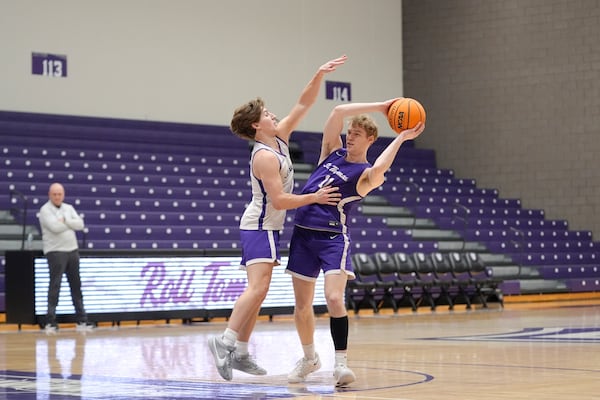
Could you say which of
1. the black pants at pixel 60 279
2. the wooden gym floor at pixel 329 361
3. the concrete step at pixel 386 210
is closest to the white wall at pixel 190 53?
the concrete step at pixel 386 210

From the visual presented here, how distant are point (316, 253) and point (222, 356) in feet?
2.74

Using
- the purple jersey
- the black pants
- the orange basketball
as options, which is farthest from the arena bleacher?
the orange basketball

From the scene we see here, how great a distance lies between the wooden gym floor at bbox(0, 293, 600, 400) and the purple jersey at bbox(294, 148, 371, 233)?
0.97m

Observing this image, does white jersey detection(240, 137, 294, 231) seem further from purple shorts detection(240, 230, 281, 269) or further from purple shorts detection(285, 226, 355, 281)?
purple shorts detection(285, 226, 355, 281)

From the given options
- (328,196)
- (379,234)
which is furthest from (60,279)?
(379,234)

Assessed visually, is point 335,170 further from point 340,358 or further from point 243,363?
point 243,363

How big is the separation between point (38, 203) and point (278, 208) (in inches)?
429

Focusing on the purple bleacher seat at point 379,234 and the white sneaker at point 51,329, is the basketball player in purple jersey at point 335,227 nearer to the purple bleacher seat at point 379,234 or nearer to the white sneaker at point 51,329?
the white sneaker at point 51,329

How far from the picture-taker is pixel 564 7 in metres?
24.1

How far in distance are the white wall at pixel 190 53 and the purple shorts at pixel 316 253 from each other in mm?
13884

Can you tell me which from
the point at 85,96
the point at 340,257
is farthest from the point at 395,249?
the point at 340,257

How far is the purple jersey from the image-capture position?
21.7 ft

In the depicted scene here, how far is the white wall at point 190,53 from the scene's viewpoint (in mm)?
19797

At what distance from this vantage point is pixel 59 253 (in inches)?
514
